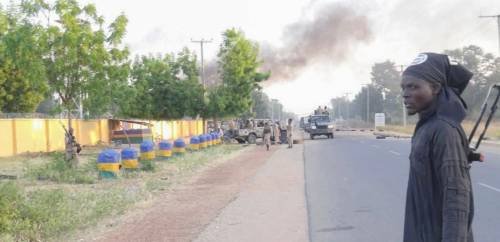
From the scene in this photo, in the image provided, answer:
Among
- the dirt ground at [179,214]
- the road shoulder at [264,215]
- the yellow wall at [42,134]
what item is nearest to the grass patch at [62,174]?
the dirt ground at [179,214]

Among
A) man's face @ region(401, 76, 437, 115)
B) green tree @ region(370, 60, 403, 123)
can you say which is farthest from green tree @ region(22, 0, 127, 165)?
green tree @ region(370, 60, 403, 123)

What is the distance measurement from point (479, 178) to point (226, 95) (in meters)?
28.9

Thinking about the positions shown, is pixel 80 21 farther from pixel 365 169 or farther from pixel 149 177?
pixel 365 169

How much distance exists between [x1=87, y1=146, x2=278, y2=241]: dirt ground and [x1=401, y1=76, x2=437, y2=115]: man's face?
5.81 m

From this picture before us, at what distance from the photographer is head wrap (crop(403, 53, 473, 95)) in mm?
2834

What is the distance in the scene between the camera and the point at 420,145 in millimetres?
2797

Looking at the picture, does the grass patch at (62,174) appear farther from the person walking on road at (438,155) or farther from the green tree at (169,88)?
the green tree at (169,88)

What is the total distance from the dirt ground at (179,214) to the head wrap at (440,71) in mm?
5851

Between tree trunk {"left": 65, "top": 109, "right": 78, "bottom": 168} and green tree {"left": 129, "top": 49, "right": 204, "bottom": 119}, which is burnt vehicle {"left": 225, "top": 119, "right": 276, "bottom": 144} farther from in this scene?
tree trunk {"left": 65, "top": 109, "right": 78, "bottom": 168}

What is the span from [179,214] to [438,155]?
27.6 feet

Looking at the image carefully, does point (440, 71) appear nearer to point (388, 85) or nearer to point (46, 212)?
point (46, 212)

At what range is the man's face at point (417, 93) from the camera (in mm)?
2840

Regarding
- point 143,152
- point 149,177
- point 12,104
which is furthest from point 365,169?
point 12,104

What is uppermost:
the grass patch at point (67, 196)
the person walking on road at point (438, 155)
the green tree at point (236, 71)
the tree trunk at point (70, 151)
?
the green tree at point (236, 71)
